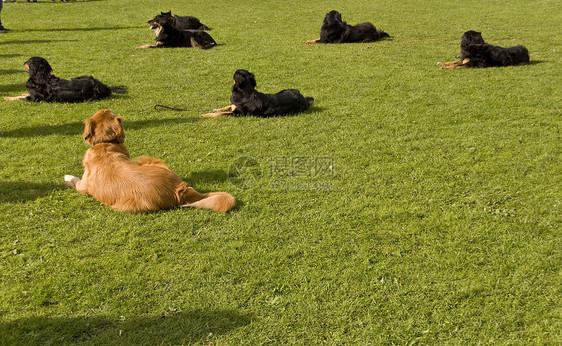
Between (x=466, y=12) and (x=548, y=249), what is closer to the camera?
(x=548, y=249)

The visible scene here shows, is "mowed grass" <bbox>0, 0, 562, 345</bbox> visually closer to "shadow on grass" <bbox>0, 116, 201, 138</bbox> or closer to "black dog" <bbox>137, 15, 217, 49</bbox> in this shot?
"shadow on grass" <bbox>0, 116, 201, 138</bbox>

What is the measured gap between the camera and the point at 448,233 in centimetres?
470

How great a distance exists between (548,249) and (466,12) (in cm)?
1827

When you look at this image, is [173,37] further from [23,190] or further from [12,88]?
[23,190]

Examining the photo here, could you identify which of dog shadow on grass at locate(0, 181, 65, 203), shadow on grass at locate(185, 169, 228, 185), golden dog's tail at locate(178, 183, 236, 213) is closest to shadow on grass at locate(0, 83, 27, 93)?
dog shadow on grass at locate(0, 181, 65, 203)

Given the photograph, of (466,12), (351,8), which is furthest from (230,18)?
(466,12)

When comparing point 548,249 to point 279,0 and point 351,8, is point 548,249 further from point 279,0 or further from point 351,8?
point 279,0

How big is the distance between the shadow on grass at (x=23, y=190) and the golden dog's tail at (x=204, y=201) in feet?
6.29

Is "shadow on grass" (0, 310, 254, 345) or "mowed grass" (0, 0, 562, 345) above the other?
"mowed grass" (0, 0, 562, 345)

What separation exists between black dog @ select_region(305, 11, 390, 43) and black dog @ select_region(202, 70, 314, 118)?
686cm

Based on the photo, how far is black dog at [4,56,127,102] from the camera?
337 inches

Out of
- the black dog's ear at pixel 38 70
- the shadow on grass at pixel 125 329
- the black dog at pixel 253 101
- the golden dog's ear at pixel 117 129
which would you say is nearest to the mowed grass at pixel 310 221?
the shadow on grass at pixel 125 329

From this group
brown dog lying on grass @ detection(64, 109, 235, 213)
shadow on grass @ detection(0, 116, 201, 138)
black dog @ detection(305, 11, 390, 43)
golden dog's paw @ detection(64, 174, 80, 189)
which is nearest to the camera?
brown dog lying on grass @ detection(64, 109, 235, 213)

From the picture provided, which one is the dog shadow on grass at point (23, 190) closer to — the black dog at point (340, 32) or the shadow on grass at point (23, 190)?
the shadow on grass at point (23, 190)
